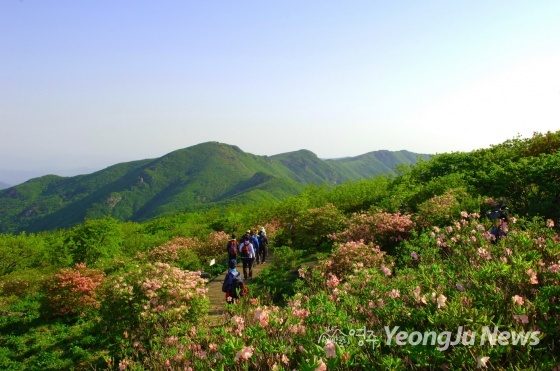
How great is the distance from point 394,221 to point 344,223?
165 inches

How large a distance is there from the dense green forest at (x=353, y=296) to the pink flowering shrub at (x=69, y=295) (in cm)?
5

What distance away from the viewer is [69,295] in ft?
46.6

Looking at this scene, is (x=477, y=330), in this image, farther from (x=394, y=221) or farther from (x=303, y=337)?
(x=394, y=221)

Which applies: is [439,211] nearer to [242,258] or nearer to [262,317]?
[242,258]

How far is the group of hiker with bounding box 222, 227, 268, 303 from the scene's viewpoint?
9.13m

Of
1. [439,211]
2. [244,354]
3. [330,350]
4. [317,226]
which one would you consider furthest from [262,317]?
[317,226]

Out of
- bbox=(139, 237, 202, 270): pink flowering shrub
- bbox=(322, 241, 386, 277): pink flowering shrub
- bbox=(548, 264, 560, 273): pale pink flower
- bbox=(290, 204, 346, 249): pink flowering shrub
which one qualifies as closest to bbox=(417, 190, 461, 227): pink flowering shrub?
bbox=(322, 241, 386, 277): pink flowering shrub

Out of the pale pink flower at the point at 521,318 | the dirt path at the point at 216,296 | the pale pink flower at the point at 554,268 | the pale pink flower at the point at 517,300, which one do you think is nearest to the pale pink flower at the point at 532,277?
the pale pink flower at the point at 554,268

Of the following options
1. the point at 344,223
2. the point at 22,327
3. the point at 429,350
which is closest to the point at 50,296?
the point at 22,327

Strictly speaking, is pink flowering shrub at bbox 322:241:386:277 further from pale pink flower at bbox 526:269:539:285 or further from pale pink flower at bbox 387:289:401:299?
pale pink flower at bbox 526:269:539:285

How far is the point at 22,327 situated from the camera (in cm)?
1387

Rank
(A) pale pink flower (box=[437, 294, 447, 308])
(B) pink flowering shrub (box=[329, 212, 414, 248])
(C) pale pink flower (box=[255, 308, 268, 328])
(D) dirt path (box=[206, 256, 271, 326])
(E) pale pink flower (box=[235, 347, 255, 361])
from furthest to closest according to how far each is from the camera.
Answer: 1. (B) pink flowering shrub (box=[329, 212, 414, 248])
2. (D) dirt path (box=[206, 256, 271, 326])
3. (C) pale pink flower (box=[255, 308, 268, 328])
4. (A) pale pink flower (box=[437, 294, 447, 308])
5. (E) pale pink flower (box=[235, 347, 255, 361])

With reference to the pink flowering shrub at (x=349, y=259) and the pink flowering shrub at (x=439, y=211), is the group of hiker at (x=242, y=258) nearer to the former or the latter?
the pink flowering shrub at (x=349, y=259)

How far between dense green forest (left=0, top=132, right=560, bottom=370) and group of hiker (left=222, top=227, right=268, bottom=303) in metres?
0.71
